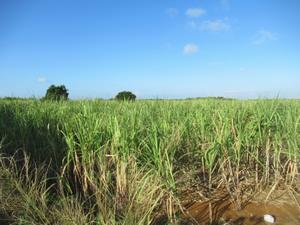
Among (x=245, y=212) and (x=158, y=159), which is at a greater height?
(x=158, y=159)

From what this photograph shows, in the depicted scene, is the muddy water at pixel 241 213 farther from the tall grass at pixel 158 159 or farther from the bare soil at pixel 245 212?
the tall grass at pixel 158 159

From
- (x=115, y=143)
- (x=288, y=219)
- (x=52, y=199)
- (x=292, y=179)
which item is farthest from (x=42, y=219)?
(x=292, y=179)

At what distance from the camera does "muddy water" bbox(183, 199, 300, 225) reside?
2.79 metres

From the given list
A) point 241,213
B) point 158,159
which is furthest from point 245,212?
point 158,159

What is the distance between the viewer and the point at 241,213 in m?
2.92

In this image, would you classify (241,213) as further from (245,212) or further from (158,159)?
(158,159)

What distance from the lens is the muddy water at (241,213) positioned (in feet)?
9.16

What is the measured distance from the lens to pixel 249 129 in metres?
3.49

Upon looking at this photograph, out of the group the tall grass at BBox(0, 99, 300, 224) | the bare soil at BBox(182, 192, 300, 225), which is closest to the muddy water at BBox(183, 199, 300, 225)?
the bare soil at BBox(182, 192, 300, 225)

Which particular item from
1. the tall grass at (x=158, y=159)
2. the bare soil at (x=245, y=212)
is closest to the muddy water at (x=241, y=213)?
the bare soil at (x=245, y=212)

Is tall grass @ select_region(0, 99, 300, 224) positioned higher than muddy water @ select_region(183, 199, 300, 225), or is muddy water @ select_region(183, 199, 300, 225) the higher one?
tall grass @ select_region(0, 99, 300, 224)

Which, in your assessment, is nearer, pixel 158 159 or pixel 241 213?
pixel 158 159

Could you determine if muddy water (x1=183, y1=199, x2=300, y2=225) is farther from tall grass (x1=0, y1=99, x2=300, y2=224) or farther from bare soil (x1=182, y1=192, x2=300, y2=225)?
tall grass (x1=0, y1=99, x2=300, y2=224)

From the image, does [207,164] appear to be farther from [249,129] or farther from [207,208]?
[249,129]
